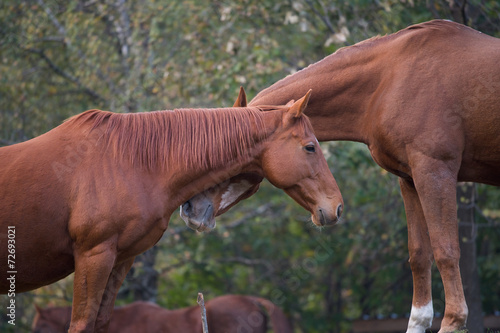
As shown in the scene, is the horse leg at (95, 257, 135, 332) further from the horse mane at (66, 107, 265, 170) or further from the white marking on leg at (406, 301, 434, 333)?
the white marking on leg at (406, 301, 434, 333)

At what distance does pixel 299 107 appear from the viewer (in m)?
4.13

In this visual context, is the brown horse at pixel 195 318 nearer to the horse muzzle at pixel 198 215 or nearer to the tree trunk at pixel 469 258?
the tree trunk at pixel 469 258

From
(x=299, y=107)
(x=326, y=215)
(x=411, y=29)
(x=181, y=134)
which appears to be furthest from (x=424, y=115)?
(x=181, y=134)

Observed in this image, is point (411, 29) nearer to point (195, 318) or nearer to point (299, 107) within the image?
point (299, 107)

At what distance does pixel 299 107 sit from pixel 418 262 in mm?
1555

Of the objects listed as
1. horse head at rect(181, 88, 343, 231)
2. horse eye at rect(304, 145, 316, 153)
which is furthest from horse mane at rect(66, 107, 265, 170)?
horse eye at rect(304, 145, 316, 153)

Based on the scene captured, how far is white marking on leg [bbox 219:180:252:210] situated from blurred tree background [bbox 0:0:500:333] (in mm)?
4192

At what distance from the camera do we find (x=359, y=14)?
9.75 m

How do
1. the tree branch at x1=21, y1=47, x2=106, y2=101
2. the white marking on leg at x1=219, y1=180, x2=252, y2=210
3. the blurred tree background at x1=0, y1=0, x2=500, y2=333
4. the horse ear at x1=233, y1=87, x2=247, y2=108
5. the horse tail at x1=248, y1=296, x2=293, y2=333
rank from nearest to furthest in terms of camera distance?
the white marking on leg at x1=219, y1=180, x2=252, y2=210 < the horse ear at x1=233, y1=87, x2=247, y2=108 < the horse tail at x1=248, y1=296, x2=293, y2=333 < the blurred tree background at x1=0, y1=0, x2=500, y2=333 < the tree branch at x1=21, y1=47, x2=106, y2=101

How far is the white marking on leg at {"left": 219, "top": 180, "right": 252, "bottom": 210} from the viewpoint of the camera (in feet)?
14.7

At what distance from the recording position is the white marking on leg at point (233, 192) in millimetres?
4480

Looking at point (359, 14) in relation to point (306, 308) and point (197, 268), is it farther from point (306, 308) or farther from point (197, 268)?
point (306, 308)

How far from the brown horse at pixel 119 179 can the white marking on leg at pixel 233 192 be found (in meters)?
0.24

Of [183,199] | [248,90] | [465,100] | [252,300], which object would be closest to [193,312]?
[252,300]
